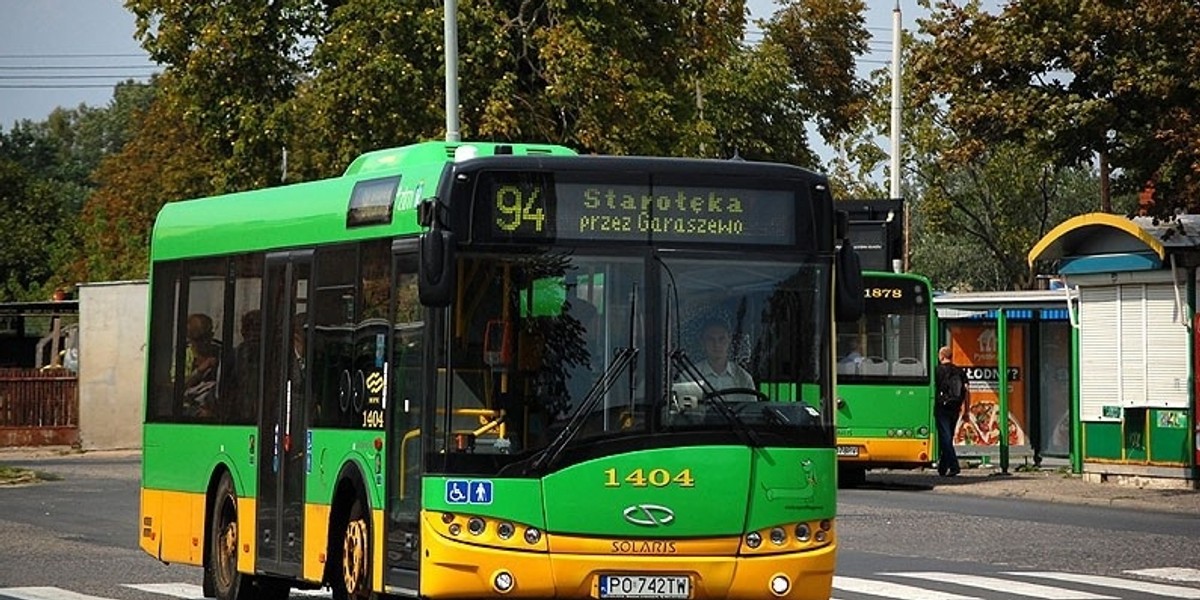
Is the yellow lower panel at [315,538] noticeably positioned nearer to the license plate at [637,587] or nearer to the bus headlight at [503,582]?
the bus headlight at [503,582]

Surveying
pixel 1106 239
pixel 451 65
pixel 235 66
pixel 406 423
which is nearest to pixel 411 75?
pixel 235 66

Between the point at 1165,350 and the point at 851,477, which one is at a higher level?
the point at 1165,350

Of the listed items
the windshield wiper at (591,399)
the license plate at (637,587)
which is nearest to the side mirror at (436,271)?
the windshield wiper at (591,399)

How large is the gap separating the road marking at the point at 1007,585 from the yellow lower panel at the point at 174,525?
547 cm

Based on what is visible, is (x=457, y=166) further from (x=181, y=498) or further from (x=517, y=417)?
(x=181, y=498)

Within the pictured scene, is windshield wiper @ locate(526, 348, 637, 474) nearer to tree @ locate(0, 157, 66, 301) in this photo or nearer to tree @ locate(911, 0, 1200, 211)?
tree @ locate(911, 0, 1200, 211)

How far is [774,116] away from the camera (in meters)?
71.4

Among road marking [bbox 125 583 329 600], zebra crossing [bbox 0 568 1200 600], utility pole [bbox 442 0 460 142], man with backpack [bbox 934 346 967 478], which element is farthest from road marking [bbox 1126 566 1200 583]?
utility pole [bbox 442 0 460 142]

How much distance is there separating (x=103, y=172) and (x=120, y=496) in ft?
240

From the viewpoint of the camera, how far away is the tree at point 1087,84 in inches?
1232

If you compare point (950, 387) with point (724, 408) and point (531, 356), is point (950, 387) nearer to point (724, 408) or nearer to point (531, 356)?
point (724, 408)

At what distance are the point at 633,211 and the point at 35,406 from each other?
3804 centimetres

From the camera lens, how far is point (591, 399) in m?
12.9

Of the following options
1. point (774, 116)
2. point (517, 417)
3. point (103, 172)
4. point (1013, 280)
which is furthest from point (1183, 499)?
point (103, 172)
